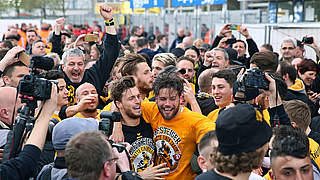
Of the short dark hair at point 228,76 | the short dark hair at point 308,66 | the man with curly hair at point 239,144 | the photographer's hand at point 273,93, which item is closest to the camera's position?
the man with curly hair at point 239,144

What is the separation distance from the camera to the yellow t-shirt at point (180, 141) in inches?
160

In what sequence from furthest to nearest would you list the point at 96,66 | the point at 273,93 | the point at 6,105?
the point at 96,66 < the point at 6,105 < the point at 273,93

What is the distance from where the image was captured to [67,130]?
329 centimetres

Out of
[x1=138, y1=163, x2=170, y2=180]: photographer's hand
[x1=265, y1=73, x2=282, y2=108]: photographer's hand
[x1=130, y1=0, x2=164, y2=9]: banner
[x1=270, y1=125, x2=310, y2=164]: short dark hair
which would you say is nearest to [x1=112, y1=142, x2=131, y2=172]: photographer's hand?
[x1=138, y1=163, x2=170, y2=180]: photographer's hand

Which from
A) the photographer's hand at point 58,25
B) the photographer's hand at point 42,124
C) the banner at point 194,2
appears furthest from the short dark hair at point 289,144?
the banner at point 194,2

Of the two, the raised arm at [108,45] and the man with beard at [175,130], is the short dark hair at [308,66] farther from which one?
the man with beard at [175,130]

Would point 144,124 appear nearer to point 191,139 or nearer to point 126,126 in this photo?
point 126,126

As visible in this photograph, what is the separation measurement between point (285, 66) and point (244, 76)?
Result: 3202 mm

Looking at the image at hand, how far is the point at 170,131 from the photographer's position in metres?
4.12

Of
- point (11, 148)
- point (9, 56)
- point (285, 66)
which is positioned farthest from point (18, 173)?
point (285, 66)

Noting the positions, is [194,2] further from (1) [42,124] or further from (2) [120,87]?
(1) [42,124]

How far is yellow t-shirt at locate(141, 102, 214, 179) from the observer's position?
13.4 ft

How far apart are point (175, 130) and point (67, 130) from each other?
3.89 feet

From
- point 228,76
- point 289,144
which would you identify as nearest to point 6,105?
point 228,76
